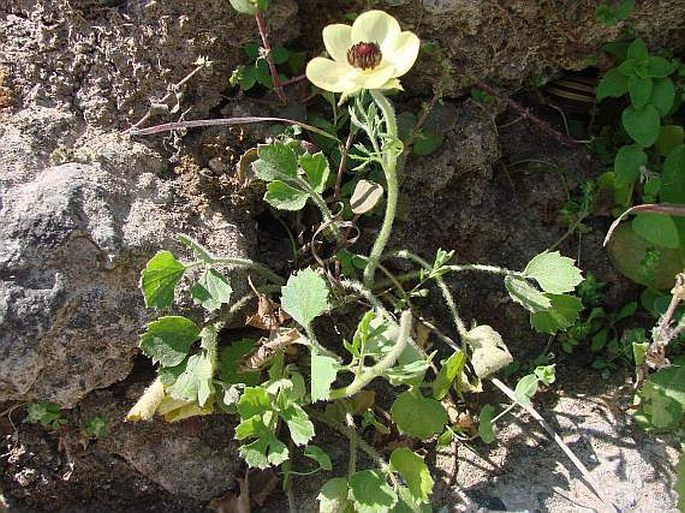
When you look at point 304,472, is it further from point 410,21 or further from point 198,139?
point 410,21

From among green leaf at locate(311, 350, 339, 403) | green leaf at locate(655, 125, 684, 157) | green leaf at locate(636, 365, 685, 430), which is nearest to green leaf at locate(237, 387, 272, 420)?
green leaf at locate(311, 350, 339, 403)

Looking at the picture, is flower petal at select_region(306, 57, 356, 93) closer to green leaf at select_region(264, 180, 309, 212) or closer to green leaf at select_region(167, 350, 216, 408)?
green leaf at select_region(264, 180, 309, 212)

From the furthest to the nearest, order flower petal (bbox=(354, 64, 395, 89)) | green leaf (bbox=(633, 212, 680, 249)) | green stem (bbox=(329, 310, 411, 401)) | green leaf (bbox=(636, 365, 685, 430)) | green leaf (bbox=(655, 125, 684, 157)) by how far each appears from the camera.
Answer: green leaf (bbox=(655, 125, 684, 157))
green leaf (bbox=(633, 212, 680, 249))
green leaf (bbox=(636, 365, 685, 430))
green stem (bbox=(329, 310, 411, 401))
flower petal (bbox=(354, 64, 395, 89))

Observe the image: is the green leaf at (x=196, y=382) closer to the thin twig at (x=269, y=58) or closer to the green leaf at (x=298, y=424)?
the green leaf at (x=298, y=424)

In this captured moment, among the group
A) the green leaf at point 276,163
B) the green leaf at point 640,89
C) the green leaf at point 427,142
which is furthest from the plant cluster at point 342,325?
the green leaf at point 640,89

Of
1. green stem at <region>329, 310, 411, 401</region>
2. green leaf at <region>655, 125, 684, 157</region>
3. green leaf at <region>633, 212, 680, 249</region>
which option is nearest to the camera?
green stem at <region>329, 310, 411, 401</region>

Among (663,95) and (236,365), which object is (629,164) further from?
(236,365)

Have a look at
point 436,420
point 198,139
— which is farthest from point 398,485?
point 198,139

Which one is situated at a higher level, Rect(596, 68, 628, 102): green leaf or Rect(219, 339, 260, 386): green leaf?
Rect(596, 68, 628, 102): green leaf

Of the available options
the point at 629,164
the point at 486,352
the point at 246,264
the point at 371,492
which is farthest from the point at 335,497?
the point at 629,164
